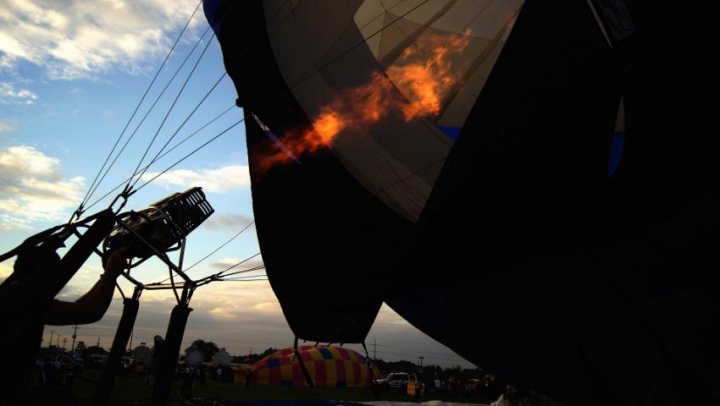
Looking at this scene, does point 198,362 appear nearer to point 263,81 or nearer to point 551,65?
point 263,81

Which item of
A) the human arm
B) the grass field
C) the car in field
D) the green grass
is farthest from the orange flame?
the car in field

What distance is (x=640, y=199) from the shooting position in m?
4.47

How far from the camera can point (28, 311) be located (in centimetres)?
232

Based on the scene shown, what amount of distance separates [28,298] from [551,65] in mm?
3649

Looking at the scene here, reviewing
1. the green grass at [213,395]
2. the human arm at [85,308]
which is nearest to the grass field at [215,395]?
the green grass at [213,395]

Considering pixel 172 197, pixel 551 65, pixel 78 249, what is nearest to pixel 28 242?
pixel 78 249

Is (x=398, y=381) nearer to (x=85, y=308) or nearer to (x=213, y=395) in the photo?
(x=213, y=395)

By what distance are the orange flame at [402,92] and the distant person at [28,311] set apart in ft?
17.0

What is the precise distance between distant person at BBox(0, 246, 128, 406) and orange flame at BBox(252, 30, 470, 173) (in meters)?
5.18

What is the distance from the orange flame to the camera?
736cm

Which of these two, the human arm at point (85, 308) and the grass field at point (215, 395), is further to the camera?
the grass field at point (215, 395)

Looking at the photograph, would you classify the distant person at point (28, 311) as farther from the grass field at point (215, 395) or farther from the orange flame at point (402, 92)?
the orange flame at point (402, 92)

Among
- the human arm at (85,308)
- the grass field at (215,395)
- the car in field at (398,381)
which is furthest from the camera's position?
the car in field at (398,381)

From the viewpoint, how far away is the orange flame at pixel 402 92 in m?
7.36
